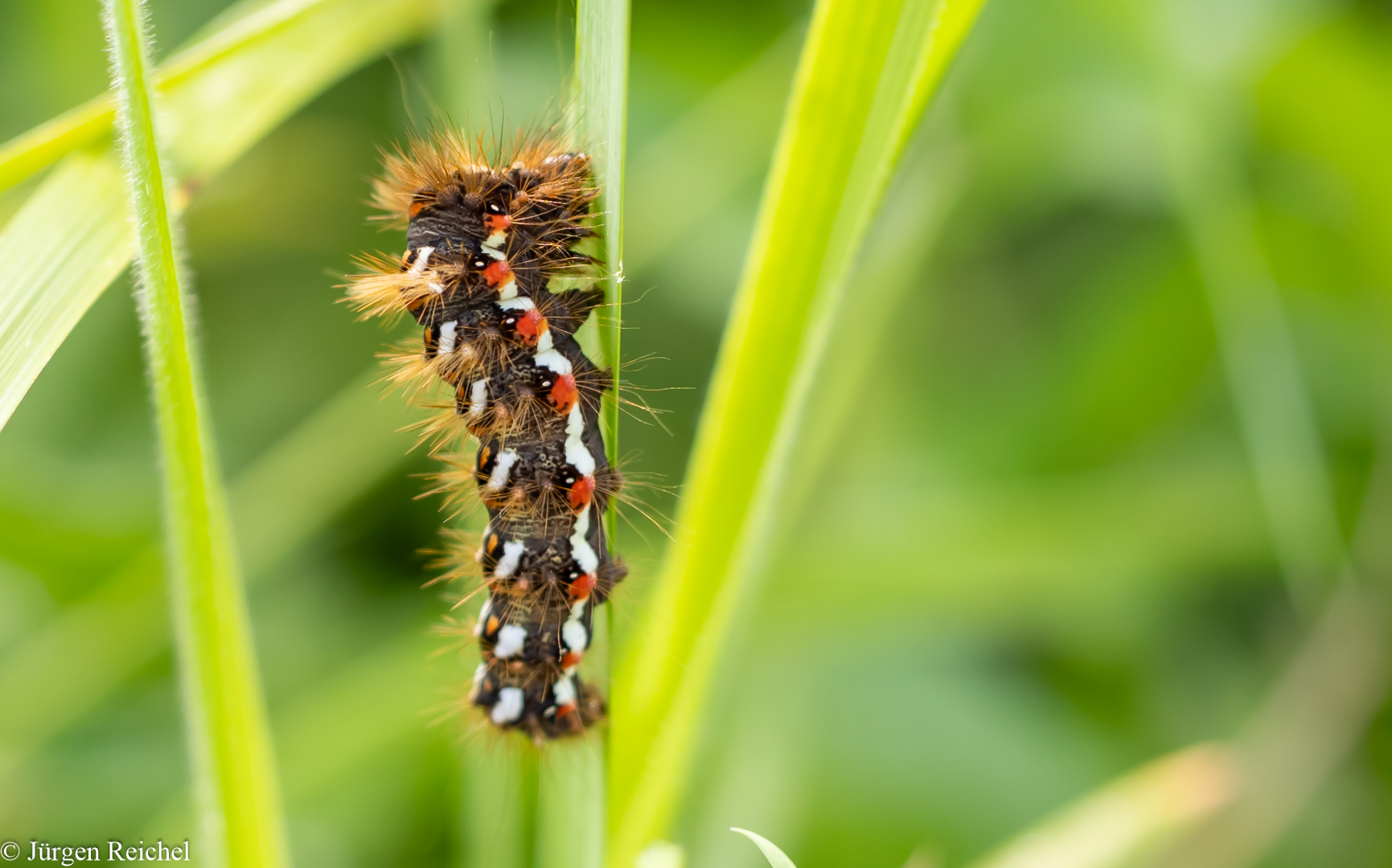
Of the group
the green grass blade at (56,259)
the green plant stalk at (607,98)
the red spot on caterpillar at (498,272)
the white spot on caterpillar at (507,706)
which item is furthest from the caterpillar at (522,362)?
the green grass blade at (56,259)

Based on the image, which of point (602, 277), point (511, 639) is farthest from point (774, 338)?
point (511, 639)

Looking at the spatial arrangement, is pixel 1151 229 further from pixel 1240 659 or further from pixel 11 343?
pixel 11 343

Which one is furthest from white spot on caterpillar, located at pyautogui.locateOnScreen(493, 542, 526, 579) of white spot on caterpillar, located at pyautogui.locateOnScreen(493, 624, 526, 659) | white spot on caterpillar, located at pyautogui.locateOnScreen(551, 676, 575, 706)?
white spot on caterpillar, located at pyautogui.locateOnScreen(551, 676, 575, 706)

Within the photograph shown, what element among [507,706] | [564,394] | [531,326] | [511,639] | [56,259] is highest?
[56,259]

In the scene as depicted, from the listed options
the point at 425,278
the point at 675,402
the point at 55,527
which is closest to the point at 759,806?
the point at 675,402

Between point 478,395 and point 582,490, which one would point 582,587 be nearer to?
point 582,490

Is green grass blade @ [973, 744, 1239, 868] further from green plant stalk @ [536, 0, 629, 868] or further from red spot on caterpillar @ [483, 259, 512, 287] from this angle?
red spot on caterpillar @ [483, 259, 512, 287]

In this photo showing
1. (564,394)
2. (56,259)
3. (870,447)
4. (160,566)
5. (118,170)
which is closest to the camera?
(56,259)
